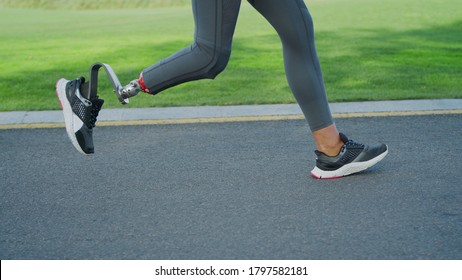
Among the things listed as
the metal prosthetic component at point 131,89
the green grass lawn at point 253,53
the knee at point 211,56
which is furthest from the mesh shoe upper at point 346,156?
the green grass lawn at point 253,53

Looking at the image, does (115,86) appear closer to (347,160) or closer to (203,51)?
(203,51)

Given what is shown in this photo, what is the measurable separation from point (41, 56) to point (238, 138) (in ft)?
20.7

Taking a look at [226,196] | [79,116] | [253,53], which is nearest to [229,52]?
[226,196]

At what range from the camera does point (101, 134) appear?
22.0 ft

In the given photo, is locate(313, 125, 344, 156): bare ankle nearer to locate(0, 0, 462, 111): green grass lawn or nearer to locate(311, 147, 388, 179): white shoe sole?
locate(311, 147, 388, 179): white shoe sole

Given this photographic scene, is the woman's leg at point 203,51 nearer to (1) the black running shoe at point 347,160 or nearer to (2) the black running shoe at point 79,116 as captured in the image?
(2) the black running shoe at point 79,116

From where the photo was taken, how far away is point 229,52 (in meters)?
4.81

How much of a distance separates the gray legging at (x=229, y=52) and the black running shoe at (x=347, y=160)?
18 cm

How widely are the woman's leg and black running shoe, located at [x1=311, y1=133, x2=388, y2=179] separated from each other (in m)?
0.79

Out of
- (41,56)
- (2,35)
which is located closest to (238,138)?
(41,56)

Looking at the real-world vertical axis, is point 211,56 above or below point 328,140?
above

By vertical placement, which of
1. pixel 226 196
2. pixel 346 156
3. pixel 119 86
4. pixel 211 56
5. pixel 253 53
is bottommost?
pixel 253 53

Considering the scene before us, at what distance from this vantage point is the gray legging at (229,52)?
4684mm

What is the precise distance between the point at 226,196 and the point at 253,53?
721 centimetres
